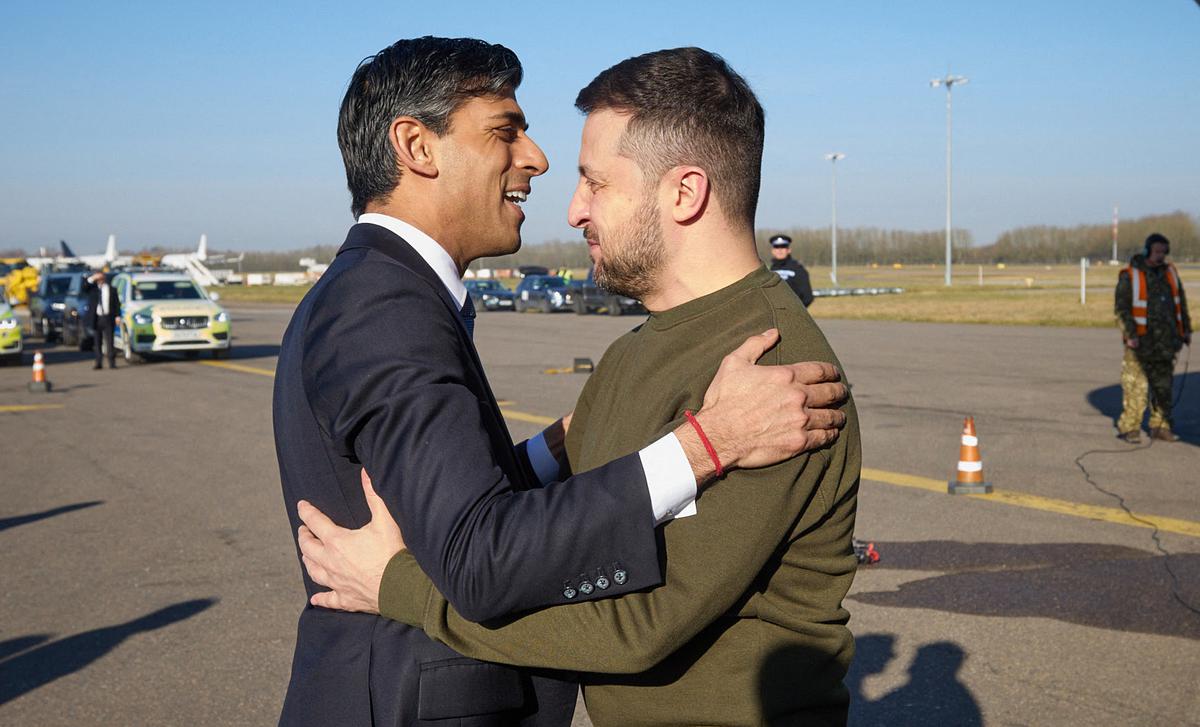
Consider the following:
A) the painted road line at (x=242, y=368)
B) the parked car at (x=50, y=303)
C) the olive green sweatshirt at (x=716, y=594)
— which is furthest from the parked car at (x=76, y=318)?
the olive green sweatshirt at (x=716, y=594)

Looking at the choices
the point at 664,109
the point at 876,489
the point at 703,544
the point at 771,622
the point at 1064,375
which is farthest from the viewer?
the point at 1064,375

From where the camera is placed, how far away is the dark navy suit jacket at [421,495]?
5.64 ft

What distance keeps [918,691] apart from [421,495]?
12.4ft

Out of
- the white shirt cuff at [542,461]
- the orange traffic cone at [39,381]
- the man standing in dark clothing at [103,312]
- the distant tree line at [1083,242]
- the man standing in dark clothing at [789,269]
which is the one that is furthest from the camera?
the distant tree line at [1083,242]

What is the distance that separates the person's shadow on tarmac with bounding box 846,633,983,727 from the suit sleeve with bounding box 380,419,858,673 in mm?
2833

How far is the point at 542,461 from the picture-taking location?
2648 mm

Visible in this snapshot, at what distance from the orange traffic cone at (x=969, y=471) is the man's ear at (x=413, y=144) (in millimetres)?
7131

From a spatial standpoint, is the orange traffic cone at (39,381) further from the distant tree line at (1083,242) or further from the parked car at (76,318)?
the distant tree line at (1083,242)

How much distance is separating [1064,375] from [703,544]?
1606 centimetres

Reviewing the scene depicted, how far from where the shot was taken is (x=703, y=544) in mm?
1765

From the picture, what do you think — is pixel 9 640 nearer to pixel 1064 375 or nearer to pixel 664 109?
pixel 664 109

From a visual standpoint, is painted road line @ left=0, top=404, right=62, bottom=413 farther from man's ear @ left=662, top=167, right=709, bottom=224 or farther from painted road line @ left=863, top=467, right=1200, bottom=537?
man's ear @ left=662, top=167, right=709, bottom=224

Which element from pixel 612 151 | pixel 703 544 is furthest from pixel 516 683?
pixel 612 151

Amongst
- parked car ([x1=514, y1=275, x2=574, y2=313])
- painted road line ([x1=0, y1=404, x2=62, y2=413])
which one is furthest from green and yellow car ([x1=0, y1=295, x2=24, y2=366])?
parked car ([x1=514, y1=275, x2=574, y2=313])
